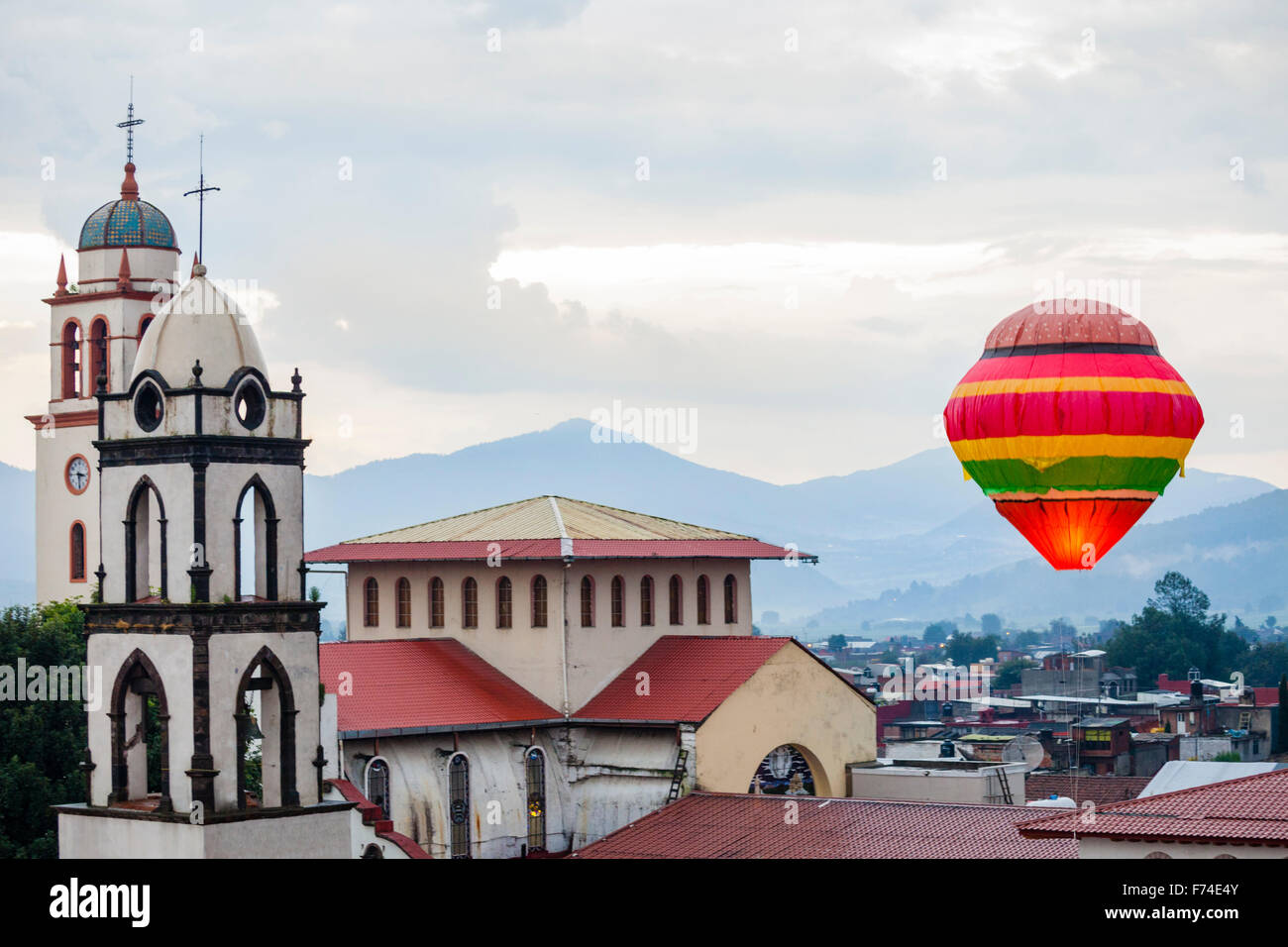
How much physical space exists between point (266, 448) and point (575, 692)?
15.1 m

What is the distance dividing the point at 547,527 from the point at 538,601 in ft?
7.13

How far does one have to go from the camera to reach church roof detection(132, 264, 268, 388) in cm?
4038

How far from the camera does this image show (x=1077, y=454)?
145 ft

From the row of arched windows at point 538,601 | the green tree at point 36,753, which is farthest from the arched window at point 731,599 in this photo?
the green tree at point 36,753

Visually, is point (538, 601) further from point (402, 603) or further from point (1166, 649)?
point (1166, 649)

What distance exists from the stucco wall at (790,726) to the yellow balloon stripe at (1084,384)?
37.4 feet

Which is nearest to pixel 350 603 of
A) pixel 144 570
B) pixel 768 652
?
pixel 768 652

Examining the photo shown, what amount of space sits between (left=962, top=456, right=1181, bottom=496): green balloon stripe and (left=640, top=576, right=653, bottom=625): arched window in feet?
40.9

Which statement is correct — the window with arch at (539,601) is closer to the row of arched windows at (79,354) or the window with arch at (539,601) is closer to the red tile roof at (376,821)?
the red tile roof at (376,821)

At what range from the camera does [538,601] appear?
5350 cm

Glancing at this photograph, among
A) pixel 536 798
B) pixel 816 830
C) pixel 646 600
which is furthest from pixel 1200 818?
pixel 646 600

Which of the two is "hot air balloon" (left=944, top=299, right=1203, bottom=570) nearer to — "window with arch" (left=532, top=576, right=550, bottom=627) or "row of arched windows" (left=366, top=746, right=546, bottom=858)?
"window with arch" (left=532, top=576, right=550, bottom=627)

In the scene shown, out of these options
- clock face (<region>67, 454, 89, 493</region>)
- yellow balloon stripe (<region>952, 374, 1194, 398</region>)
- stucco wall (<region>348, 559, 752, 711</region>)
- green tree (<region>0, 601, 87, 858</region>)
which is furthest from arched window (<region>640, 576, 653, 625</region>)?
clock face (<region>67, 454, 89, 493</region>)

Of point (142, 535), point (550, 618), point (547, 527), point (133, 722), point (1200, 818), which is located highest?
point (547, 527)
